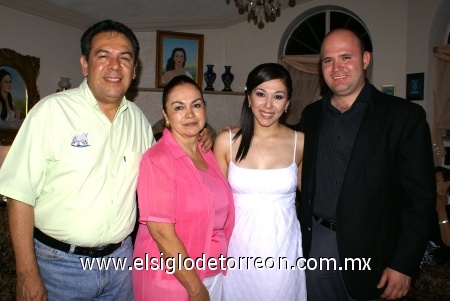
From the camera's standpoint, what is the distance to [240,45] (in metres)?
8.12

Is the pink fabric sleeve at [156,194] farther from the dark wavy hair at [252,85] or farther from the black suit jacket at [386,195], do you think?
the black suit jacket at [386,195]

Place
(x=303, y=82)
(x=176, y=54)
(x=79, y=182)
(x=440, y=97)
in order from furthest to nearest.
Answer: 1. (x=176, y=54)
2. (x=303, y=82)
3. (x=440, y=97)
4. (x=79, y=182)

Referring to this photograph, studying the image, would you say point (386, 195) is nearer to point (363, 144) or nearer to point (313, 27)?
point (363, 144)

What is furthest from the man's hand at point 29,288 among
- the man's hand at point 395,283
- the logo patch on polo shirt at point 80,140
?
the man's hand at point 395,283

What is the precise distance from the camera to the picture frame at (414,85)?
5.99 m

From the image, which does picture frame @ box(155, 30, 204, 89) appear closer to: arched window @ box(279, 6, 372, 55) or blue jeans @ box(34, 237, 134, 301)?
arched window @ box(279, 6, 372, 55)

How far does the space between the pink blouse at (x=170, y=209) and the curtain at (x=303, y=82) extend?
5.82m

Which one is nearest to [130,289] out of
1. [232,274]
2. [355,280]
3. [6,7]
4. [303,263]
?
[232,274]

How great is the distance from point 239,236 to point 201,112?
760 millimetres

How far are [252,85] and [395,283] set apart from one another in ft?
Answer: 4.44

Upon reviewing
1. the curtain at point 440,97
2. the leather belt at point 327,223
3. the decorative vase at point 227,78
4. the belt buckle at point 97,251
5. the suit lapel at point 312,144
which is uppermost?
the decorative vase at point 227,78

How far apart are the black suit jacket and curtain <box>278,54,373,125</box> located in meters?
5.46

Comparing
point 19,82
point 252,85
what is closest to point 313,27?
point 19,82

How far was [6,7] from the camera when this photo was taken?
19.9 ft
